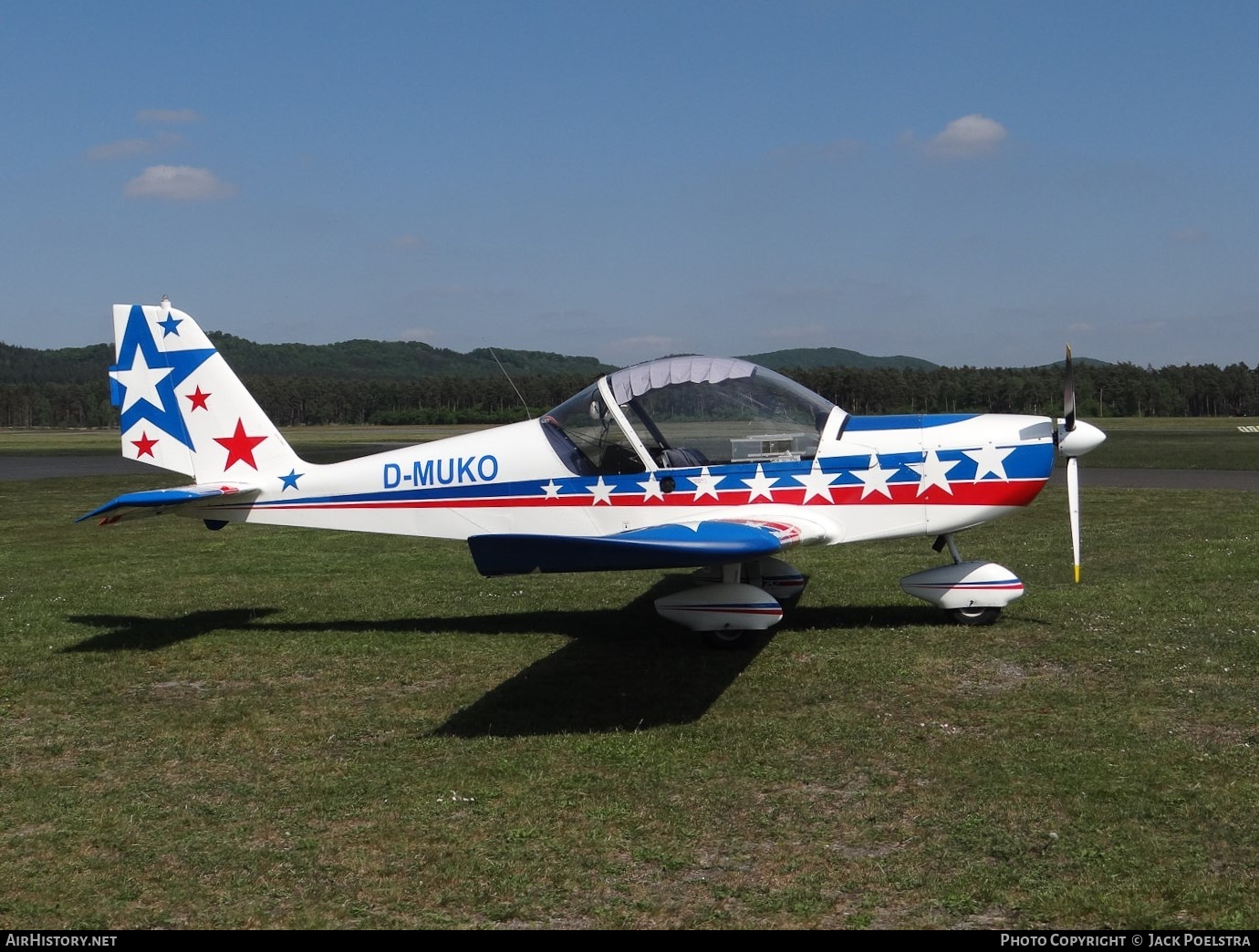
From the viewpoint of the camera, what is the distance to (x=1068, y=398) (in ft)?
28.4

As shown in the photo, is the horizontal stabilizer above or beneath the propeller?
beneath

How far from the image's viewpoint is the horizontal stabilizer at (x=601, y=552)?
6.21 m

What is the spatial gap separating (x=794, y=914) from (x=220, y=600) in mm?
8837

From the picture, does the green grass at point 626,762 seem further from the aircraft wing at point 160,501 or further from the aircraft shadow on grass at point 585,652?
the aircraft wing at point 160,501

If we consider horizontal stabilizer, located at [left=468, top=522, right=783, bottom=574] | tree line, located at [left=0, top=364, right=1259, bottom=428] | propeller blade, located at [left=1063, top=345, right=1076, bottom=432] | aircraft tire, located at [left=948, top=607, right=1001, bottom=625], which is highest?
tree line, located at [left=0, top=364, right=1259, bottom=428]

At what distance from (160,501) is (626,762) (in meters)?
5.10

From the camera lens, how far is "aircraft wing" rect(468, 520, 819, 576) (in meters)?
6.21

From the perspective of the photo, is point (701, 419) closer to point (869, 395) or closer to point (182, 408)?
point (182, 408)

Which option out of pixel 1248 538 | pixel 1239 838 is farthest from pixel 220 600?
pixel 1248 538

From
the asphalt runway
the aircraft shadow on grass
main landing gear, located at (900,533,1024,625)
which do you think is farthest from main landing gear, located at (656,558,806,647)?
the asphalt runway

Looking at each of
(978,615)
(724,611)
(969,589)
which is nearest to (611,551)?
(724,611)

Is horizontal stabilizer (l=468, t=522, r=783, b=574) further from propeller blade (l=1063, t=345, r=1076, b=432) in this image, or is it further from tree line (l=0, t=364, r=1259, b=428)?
tree line (l=0, t=364, r=1259, b=428)

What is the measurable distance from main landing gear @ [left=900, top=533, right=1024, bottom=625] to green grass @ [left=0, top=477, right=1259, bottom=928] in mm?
219

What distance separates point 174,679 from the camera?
809 cm
